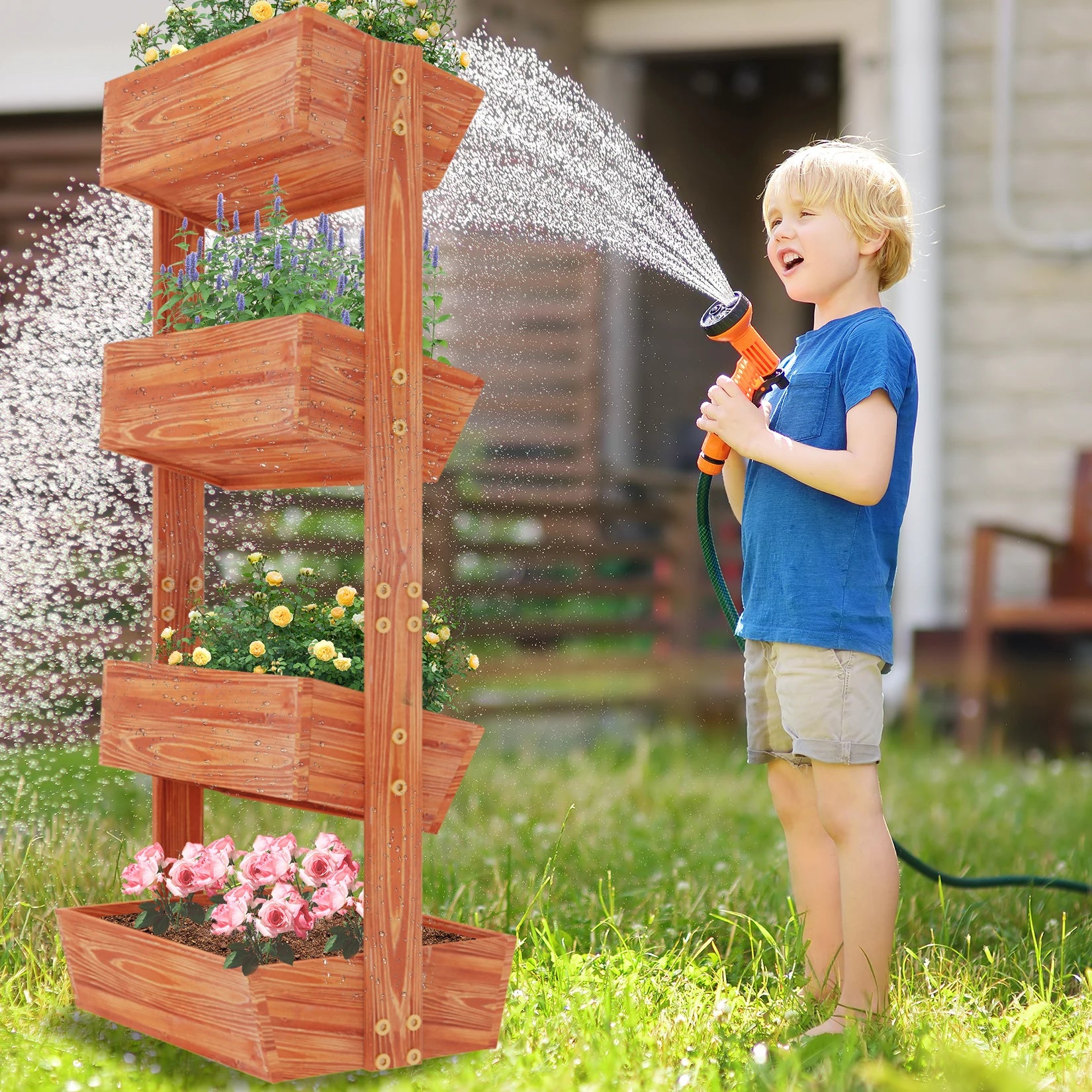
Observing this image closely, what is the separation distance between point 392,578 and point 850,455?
23.9 inches

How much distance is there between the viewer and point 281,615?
5.89 ft

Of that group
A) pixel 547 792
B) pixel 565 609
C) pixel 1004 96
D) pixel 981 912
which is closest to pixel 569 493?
pixel 565 609

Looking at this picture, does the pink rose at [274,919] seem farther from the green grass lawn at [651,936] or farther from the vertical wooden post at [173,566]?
the vertical wooden post at [173,566]

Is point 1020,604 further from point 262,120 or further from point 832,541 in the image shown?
point 262,120

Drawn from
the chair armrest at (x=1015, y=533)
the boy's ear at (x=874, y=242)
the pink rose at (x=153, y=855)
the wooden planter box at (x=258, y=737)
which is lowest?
the pink rose at (x=153, y=855)

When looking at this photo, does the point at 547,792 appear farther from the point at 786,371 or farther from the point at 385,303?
the point at 385,303

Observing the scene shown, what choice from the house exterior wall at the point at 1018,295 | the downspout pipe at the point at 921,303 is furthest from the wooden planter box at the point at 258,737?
the house exterior wall at the point at 1018,295

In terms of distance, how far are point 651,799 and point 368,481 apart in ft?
6.71

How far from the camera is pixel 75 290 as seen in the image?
7.51 ft

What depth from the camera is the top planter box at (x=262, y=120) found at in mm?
1642

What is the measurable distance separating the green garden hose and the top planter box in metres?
0.62

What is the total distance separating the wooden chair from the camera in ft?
13.9

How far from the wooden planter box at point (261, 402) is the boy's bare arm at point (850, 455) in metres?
0.40

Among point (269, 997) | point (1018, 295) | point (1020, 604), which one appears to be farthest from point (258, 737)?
point (1018, 295)
